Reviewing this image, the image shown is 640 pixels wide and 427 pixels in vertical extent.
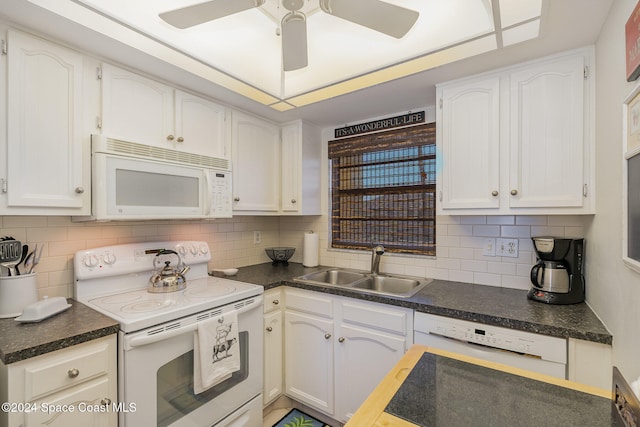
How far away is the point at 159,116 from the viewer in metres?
1.77

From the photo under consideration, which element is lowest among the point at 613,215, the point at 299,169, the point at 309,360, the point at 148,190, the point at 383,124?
the point at 309,360

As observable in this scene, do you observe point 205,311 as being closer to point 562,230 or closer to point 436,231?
point 436,231

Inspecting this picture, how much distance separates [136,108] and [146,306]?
1.08 m

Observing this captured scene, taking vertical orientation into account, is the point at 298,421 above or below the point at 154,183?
below

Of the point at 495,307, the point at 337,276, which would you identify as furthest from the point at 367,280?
the point at 495,307

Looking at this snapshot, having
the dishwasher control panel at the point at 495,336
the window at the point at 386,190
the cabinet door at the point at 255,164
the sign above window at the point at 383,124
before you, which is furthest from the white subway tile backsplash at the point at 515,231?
the cabinet door at the point at 255,164

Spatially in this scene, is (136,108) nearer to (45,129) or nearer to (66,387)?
(45,129)

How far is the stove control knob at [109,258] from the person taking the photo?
1691 millimetres

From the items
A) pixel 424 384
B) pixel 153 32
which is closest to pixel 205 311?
pixel 424 384

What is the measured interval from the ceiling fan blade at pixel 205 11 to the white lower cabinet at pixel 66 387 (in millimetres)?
1330

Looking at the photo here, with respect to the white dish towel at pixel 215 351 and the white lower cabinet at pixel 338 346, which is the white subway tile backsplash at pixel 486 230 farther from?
the white dish towel at pixel 215 351

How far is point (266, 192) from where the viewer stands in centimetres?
246

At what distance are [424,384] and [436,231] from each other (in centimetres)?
149

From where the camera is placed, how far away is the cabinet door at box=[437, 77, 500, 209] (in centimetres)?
167
